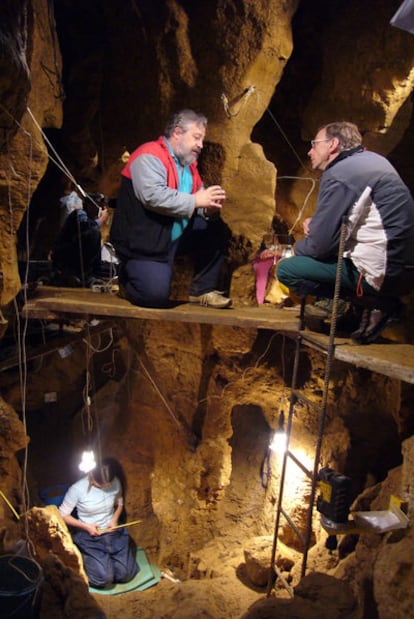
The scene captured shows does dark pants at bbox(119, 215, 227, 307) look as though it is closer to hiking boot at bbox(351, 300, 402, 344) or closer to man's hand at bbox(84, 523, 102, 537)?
hiking boot at bbox(351, 300, 402, 344)

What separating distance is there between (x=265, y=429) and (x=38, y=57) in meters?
6.70

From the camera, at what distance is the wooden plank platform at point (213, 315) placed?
142 inches

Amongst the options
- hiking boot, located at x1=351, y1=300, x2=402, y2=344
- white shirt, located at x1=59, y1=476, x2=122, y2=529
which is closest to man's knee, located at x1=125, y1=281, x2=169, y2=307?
hiking boot, located at x1=351, y1=300, x2=402, y2=344

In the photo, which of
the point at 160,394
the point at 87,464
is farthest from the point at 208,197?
the point at 87,464

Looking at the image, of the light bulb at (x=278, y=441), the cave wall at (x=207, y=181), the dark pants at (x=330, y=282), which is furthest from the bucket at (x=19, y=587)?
the light bulb at (x=278, y=441)

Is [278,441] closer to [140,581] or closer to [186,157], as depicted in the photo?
[140,581]

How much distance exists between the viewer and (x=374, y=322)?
3.90 metres

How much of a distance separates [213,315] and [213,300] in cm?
49

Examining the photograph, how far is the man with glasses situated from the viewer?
140 inches

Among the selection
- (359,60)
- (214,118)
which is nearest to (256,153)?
(214,118)

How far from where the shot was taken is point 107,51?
5883 mm

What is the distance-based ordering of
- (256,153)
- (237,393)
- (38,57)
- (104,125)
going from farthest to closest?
1. (237,393)
2. (104,125)
3. (256,153)
4. (38,57)

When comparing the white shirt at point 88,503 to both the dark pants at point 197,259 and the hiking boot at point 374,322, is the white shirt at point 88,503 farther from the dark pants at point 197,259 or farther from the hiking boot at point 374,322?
the hiking boot at point 374,322

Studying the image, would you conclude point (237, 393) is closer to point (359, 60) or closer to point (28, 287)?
point (28, 287)
